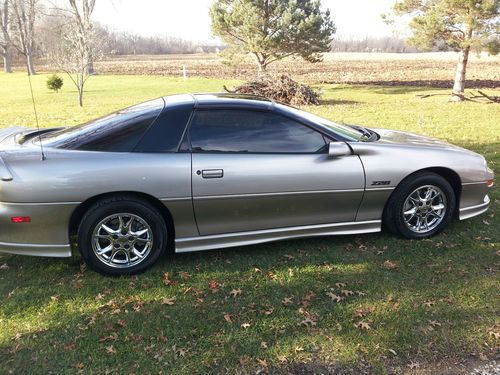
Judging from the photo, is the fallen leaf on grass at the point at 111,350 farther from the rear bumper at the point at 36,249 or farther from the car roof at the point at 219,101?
the car roof at the point at 219,101

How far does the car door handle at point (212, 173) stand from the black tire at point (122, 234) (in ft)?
1.65

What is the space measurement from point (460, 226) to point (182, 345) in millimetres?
3287

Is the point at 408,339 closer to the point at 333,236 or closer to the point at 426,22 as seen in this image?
the point at 333,236

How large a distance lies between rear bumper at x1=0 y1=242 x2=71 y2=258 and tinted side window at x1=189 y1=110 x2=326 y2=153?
134 centimetres

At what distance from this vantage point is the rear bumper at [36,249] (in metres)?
3.47

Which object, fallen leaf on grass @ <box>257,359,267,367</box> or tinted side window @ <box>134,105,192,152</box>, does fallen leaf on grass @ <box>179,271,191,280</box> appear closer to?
tinted side window @ <box>134,105,192,152</box>

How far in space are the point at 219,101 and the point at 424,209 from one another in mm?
2239

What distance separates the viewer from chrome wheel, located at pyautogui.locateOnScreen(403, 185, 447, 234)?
13.9 feet

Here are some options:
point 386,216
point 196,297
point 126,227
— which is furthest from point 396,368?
point 126,227

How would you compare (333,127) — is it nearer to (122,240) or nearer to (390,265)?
(390,265)

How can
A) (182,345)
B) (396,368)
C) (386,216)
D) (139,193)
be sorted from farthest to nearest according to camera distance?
1. (386,216)
2. (139,193)
3. (182,345)
4. (396,368)

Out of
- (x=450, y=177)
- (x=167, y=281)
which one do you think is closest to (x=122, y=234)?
(x=167, y=281)

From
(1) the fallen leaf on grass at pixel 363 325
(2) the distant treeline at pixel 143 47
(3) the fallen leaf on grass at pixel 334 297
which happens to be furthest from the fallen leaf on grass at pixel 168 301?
(2) the distant treeline at pixel 143 47

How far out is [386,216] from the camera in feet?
14.0
